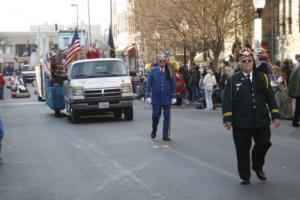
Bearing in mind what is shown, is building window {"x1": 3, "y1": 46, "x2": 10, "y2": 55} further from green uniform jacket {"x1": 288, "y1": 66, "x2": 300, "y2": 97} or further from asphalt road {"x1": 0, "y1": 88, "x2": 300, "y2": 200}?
green uniform jacket {"x1": 288, "y1": 66, "x2": 300, "y2": 97}

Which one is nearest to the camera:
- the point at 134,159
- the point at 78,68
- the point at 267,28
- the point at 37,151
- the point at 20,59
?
the point at 134,159

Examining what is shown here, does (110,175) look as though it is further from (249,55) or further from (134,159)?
(249,55)

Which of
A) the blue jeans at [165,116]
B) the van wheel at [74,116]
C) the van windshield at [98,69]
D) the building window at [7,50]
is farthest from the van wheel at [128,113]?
the building window at [7,50]

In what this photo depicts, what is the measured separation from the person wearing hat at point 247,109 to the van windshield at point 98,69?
11.0 metres

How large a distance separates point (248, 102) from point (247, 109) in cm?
10

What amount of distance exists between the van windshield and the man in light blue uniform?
542 cm

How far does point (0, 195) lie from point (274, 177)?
12.3ft

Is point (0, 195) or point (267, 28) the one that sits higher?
point (267, 28)

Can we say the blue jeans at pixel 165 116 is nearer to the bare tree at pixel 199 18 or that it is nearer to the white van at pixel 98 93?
the white van at pixel 98 93

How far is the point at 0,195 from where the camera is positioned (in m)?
8.40

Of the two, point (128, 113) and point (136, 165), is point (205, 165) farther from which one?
point (128, 113)

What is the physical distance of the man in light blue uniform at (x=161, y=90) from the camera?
13.8 m

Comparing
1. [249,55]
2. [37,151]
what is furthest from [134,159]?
[249,55]

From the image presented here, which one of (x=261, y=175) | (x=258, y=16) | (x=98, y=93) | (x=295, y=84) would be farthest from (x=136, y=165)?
(x=258, y=16)
